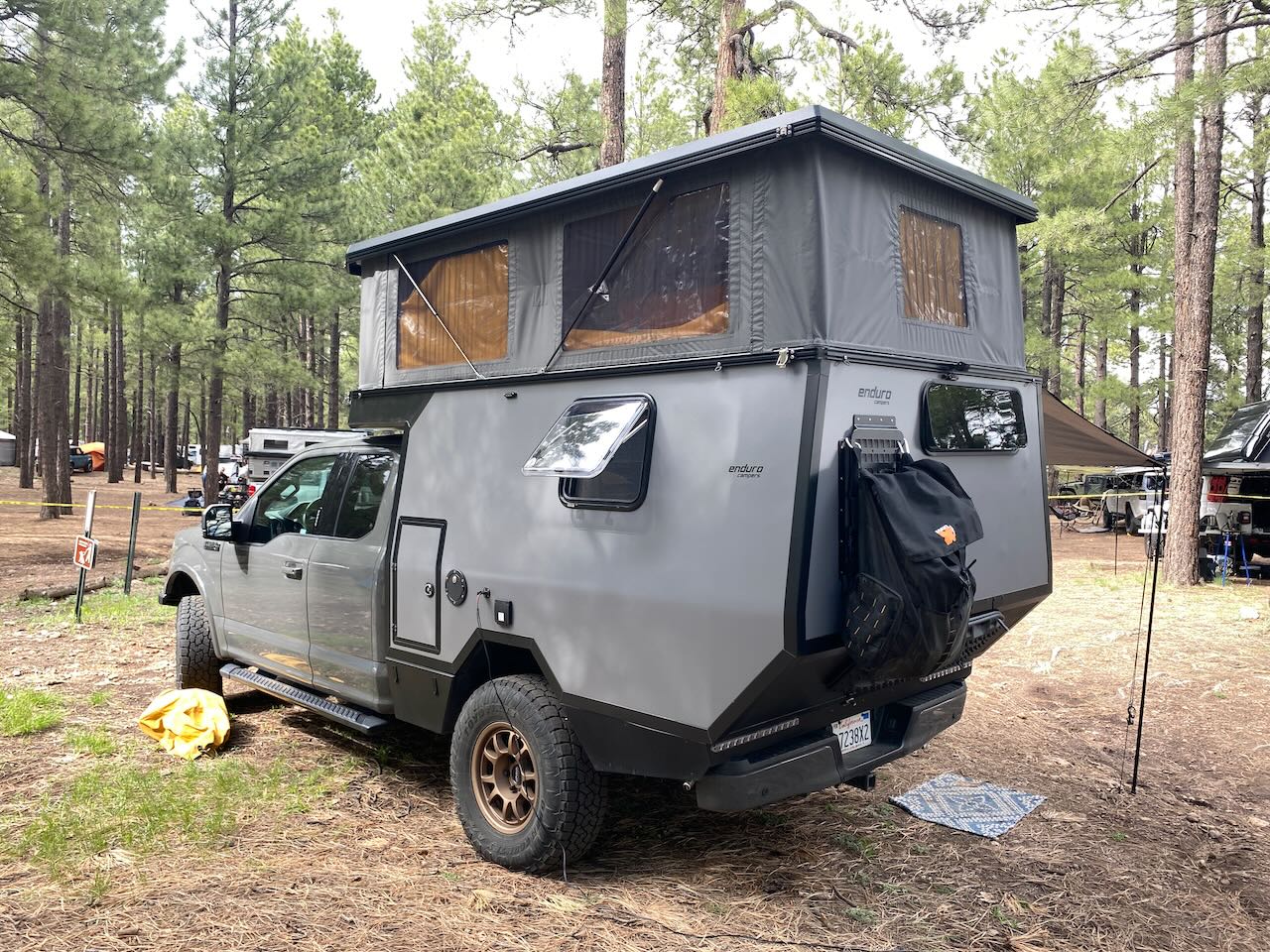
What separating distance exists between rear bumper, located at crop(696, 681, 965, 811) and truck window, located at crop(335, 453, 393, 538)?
2.30 metres

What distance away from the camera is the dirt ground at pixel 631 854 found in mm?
3248

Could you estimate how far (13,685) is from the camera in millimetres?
6176

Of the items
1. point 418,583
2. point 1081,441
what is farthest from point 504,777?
point 1081,441

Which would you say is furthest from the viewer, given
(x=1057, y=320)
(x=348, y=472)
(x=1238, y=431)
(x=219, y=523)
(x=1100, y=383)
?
(x=1057, y=320)

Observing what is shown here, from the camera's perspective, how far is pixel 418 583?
4.16 metres

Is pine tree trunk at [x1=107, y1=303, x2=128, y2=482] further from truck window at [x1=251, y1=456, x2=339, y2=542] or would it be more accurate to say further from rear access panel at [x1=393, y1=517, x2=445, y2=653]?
rear access panel at [x1=393, y1=517, x2=445, y2=653]

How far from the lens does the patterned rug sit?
14.1 ft

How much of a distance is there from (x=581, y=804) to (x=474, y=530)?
4.10ft

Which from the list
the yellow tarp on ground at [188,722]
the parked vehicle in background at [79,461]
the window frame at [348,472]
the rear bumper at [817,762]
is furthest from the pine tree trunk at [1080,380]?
the parked vehicle in background at [79,461]

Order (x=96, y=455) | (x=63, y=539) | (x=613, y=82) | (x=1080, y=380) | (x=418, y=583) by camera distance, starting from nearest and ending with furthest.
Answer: (x=418, y=583) < (x=613, y=82) < (x=63, y=539) < (x=1080, y=380) < (x=96, y=455)

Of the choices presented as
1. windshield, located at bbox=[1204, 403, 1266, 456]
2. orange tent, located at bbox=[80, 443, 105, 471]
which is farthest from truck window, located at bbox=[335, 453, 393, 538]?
orange tent, located at bbox=[80, 443, 105, 471]

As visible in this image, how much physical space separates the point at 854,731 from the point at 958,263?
6.81 feet

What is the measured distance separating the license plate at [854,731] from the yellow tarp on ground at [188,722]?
3522 millimetres

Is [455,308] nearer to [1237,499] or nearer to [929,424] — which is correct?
[929,424]
